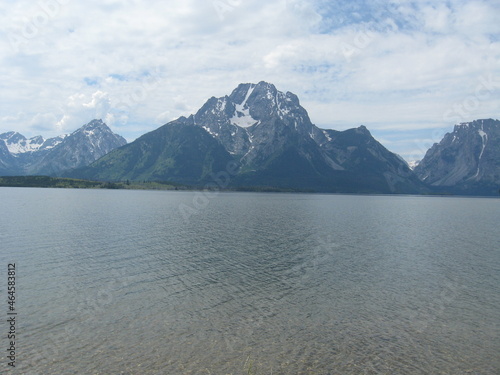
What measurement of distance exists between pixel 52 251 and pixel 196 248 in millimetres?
27962

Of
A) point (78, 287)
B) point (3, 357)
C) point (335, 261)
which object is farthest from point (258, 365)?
point (335, 261)

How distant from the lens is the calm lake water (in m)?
30.0

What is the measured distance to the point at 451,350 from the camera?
32.8 meters

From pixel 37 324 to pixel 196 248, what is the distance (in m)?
43.2

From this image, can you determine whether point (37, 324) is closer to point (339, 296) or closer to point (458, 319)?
point (339, 296)

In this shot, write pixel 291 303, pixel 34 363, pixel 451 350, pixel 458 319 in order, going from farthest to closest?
pixel 291 303, pixel 458 319, pixel 451 350, pixel 34 363

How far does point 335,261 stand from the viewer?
6825 centimetres

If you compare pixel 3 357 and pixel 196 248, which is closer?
pixel 3 357

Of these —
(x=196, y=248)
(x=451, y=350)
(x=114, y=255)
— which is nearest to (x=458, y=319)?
(x=451, y=350)

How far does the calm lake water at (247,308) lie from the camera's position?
3005 cm

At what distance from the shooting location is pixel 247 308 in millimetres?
41844

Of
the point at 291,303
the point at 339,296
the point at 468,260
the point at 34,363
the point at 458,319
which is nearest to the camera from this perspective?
the point at 34,363

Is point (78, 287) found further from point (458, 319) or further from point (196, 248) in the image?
point (458, 319)

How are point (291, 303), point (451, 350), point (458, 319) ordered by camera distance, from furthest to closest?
point (291, 303), point (458, 319), point (451, 350)
